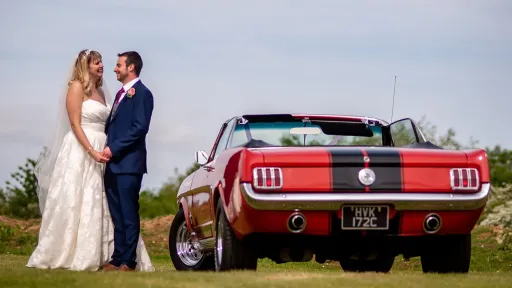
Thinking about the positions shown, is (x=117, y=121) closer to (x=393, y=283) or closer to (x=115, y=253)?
(x=115, y=253)

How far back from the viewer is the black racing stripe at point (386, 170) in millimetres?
8969

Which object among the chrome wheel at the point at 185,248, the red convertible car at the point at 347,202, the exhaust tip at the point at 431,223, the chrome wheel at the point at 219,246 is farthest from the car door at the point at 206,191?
the exhaust tip at the point at 431,223

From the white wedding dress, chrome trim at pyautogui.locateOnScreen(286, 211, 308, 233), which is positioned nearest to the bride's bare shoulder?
the white wedding dress

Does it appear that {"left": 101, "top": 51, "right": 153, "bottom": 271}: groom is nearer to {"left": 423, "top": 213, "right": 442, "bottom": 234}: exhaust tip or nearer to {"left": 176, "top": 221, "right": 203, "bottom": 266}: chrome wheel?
{"left": 176, "top": 221, "right": 203, "bottom": 266}: chrome wheel

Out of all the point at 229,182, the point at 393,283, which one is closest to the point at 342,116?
the point at 229,182

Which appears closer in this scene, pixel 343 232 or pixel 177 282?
pixel 177 282

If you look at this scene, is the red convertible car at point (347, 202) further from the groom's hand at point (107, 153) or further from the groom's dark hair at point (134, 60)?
the groom's dark hair at point (134, 60)

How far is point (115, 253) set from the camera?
37.1ft

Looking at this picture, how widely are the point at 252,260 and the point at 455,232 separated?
1.77m

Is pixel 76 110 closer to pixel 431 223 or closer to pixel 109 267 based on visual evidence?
pixel 109 267

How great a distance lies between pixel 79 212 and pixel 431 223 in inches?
164

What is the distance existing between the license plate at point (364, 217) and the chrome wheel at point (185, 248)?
394 cm

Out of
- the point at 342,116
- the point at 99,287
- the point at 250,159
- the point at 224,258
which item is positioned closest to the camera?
the point at 99,287

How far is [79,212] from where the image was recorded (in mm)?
11578
